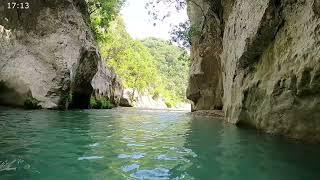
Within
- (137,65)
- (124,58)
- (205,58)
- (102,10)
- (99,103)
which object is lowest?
(99,103)

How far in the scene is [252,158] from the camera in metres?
5.82

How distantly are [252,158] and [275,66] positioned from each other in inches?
176

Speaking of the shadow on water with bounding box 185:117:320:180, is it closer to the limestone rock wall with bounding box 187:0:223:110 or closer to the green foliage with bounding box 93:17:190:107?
the limestone rock wall with bounding box 187:0:223:110

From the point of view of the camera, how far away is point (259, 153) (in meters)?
6.36

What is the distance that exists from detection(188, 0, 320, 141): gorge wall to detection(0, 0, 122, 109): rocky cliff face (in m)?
9.03

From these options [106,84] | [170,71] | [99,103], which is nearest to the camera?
[99,103]

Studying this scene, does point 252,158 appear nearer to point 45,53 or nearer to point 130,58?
point 45,53

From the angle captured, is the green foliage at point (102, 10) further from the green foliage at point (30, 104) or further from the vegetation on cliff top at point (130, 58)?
the green foliage at point (30, 104)

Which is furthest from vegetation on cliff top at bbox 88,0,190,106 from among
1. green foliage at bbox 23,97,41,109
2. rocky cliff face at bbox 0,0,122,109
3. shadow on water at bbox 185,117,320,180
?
shadow on water at bbox 185,117,320,180

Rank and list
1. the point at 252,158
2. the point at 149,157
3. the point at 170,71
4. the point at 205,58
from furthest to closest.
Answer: the point at 170,71 < the point at 205,58 < the point at 252,158 < the point at 149,157

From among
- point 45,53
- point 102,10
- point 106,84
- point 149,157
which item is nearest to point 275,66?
point 149,157

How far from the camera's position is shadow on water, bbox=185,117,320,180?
469 cm

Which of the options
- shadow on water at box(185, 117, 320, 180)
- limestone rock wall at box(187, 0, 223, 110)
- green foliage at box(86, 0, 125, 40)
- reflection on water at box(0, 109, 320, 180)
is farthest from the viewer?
green foliage at box(86, 0, 125, 40)

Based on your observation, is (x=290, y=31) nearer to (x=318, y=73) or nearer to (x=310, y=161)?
(x=318, y=73)
